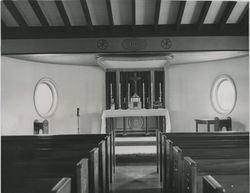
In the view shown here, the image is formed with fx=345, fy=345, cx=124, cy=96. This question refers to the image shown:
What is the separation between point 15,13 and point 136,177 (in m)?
4.23

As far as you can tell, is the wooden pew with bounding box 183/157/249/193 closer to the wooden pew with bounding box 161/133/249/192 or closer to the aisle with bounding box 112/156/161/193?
the wooden pew with bounding box 161/133/249/192

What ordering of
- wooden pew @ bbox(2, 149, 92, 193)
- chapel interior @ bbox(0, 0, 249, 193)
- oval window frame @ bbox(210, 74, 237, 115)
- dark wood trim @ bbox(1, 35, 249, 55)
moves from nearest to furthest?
wooden pew @ bbox(2, 149, 92, 193) → chapel interior @ bbox(0, 0, 249, 193) → dark wood trim @ bbox(1, 35, 249, 55) → oval window frame @ bbox(210, 74, 237, 115)

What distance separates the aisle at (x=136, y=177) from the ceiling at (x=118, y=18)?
3.01 metres

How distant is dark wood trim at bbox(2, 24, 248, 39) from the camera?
8.09 metres

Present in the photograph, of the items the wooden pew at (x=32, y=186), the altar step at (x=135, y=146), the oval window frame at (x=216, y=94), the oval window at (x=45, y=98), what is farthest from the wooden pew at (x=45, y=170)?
the oval window frame at (x=216, y=94)

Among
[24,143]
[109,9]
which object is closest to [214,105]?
[109,9]

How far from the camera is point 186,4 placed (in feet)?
24.0

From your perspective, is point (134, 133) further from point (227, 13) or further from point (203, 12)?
point (227, 13)

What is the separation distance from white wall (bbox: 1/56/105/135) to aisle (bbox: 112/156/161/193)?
3.49 metres

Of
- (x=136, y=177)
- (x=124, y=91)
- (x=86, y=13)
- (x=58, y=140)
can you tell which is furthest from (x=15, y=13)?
(x=124, y=91)

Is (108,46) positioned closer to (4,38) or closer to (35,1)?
(35,1)

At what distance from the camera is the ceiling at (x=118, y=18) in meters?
7.19

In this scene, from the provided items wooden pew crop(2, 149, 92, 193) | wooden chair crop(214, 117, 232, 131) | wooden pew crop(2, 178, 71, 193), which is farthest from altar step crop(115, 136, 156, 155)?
wooden pew crop(2, 178, 71, 193)

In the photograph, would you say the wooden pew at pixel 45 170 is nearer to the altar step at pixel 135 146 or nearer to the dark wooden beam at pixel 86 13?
the dark wooden beam at pixel 86 13
